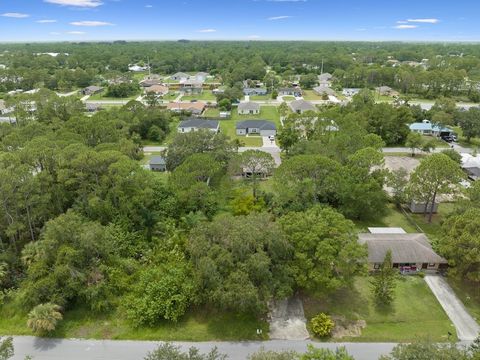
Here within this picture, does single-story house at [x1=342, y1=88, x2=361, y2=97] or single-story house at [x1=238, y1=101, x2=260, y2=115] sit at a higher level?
single-story house at [x1=342, y1=88, x2=361, y2=97]

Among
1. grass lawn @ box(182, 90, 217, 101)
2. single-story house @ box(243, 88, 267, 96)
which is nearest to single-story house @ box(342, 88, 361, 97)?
single-story house @ box(243, 88, 267, 96)

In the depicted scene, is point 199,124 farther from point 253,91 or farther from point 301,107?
point 253,91

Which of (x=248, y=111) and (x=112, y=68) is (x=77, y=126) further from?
(x=112, y=68)

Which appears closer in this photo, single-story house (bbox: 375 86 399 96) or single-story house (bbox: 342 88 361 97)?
single-story house (bbox: 375 86 399 96)

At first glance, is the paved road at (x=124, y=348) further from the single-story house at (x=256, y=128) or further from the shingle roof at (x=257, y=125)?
the shingle roof at (x=257, y=125)

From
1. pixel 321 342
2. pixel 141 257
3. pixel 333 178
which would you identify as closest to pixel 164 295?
pixel 141 257

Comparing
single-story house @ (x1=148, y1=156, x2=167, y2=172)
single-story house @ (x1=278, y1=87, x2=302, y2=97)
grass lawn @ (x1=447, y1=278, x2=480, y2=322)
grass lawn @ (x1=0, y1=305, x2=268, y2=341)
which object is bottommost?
grass lawn @ (x1=0, y1=305, x2=268, y2=341)

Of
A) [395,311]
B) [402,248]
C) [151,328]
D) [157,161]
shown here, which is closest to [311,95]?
[157,161]

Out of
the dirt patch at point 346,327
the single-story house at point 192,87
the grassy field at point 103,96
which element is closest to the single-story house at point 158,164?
the dirt patch at point 346,327

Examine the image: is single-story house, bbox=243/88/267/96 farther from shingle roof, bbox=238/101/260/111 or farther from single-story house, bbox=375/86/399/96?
single-story house, bbox=375/86/399/96
